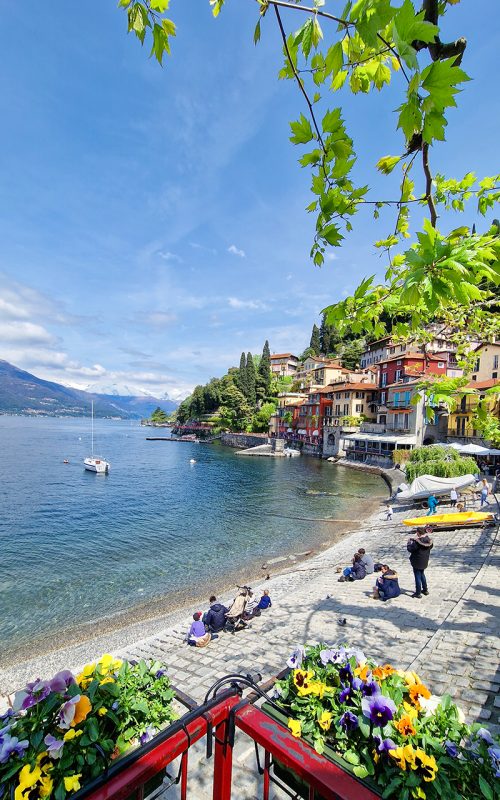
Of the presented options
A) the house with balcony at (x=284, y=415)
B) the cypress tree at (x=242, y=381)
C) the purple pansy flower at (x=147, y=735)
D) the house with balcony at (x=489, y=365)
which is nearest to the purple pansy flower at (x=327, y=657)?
the purple pansy flower at (x=147, y=735)

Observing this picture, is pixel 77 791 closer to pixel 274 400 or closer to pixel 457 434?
pixel 457 434

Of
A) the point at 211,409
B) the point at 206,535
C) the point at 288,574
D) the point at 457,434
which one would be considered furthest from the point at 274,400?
the point at 288,574

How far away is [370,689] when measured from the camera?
2.46 meters

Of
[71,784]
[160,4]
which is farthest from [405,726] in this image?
[160,4]

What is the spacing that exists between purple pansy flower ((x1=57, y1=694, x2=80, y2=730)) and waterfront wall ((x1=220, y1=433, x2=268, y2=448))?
82.8 m

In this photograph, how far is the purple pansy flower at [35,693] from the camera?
88.9 inches

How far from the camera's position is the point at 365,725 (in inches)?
86.2

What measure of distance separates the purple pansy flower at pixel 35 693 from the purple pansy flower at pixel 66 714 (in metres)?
0.27

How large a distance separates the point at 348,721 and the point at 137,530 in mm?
25923

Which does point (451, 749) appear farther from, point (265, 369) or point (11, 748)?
point (265, 369)

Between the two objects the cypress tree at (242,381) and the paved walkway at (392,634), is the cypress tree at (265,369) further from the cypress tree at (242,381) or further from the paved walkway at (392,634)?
the paved walkway at (392,634)

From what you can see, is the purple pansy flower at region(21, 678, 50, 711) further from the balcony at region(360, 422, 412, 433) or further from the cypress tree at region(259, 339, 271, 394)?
the cypress tree at region(259, 339, 271, 394)

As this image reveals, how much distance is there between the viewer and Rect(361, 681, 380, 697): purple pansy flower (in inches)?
96.4

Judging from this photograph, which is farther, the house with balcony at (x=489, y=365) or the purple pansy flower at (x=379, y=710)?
the house with balcony at (x=489, y=365)
